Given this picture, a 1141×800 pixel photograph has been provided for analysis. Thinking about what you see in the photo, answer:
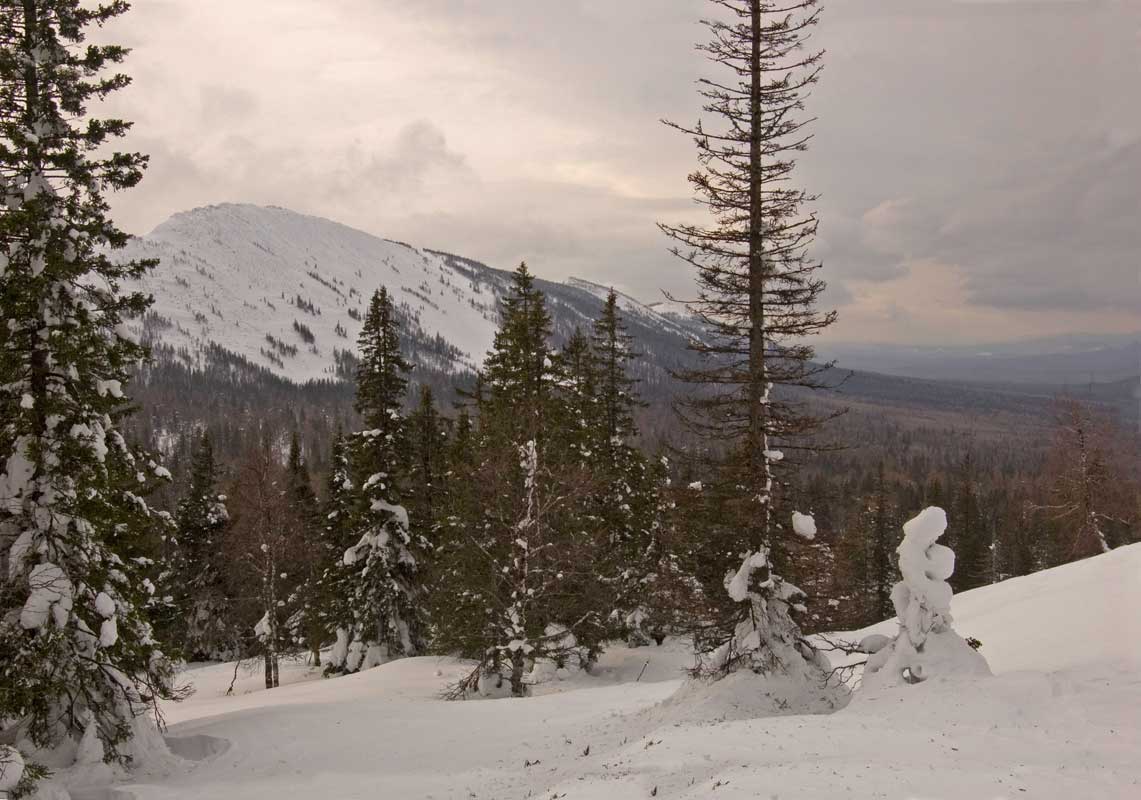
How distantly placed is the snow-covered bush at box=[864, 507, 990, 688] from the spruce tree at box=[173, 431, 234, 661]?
120 feet

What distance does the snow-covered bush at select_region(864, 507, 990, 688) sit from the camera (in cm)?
1143

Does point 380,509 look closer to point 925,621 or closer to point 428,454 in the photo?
point 428,454

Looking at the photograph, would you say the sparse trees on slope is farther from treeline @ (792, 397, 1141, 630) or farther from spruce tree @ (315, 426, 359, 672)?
spruce tree @ (315, 426, 359, 672)

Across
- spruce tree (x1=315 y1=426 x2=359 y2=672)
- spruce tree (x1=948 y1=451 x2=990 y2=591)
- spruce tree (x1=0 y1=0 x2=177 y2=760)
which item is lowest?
spruce tree (x1=948 y1=451 x2=990 y2=591)

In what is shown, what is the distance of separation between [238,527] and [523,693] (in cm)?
1689

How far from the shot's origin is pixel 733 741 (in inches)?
407

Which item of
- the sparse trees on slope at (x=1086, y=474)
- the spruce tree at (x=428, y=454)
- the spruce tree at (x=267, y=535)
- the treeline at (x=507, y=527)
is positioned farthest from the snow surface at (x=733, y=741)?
the sparse trees on slope at (x=1086, y=474)

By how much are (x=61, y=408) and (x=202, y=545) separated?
3263 centimetres

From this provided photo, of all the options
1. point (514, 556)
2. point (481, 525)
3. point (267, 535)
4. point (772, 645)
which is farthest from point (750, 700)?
point (267, 535)

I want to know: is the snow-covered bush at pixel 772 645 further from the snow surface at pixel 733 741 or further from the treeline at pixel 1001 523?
the treeline at pixel 1001 523

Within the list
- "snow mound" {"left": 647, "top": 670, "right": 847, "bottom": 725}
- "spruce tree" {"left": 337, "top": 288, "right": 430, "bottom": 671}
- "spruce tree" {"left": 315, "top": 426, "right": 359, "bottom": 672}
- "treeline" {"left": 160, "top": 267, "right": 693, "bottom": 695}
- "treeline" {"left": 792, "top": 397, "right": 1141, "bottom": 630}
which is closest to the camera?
"snow mound" {"left": 647, "top": 670, "right": 847, "bottom": 725}

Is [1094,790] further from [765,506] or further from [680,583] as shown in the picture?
[680,583]

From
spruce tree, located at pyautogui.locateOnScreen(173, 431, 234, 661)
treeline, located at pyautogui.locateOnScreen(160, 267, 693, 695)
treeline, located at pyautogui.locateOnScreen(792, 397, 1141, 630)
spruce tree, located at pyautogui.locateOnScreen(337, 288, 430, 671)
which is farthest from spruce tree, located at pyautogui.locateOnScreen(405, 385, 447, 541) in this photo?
treeline, located at pyautogui.locateOnScreen(792, 397, 1141, 630)

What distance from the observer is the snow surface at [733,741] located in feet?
26.0
